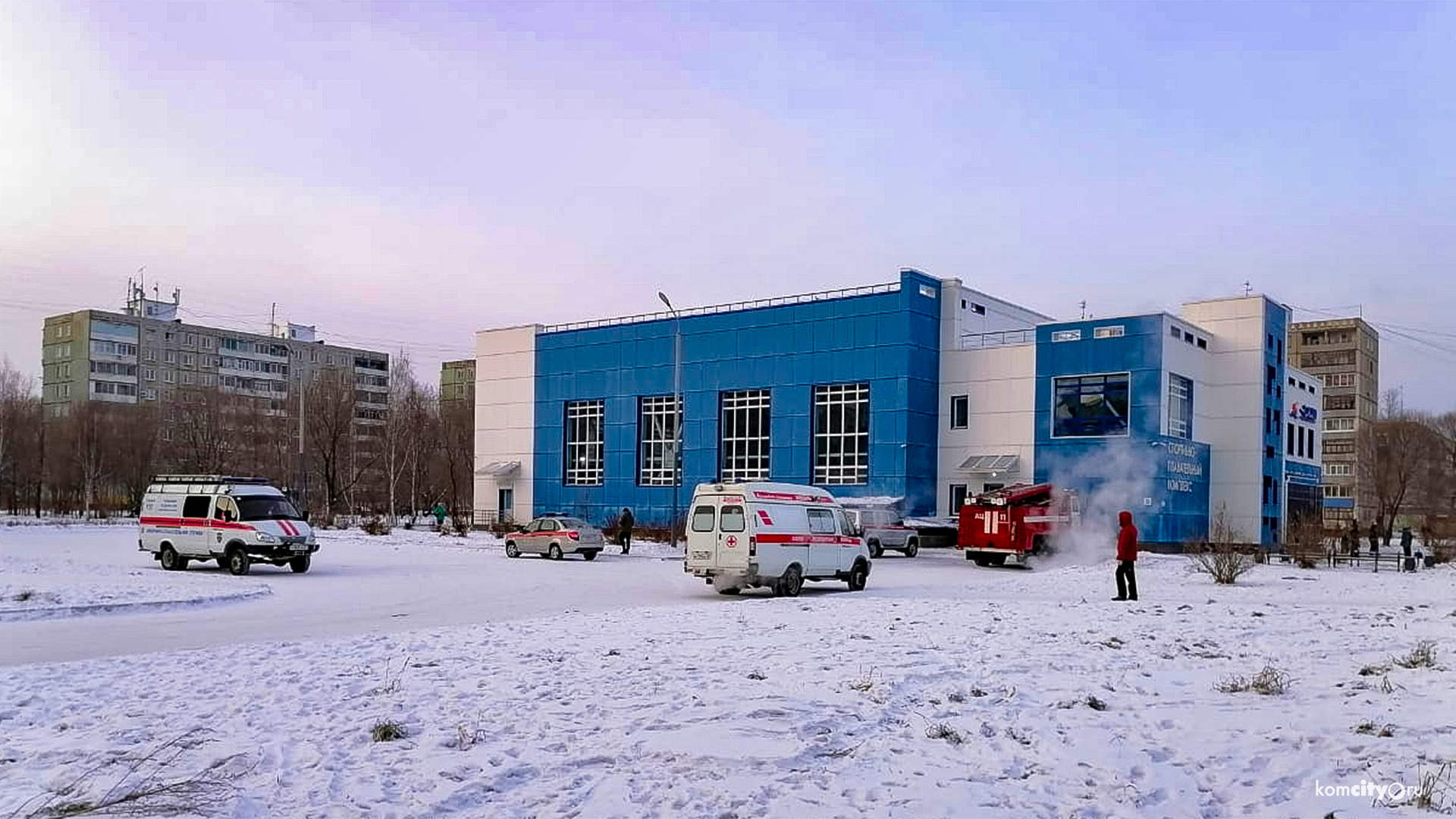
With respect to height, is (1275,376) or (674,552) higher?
(1275,376)

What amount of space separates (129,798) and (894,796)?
4708 millimetres

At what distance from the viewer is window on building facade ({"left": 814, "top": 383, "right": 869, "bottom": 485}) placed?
56.8 meters

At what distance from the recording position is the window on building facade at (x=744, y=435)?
6078cm

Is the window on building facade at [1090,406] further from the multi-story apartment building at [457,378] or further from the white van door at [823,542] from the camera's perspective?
the multi-story apartment building at [457,378]

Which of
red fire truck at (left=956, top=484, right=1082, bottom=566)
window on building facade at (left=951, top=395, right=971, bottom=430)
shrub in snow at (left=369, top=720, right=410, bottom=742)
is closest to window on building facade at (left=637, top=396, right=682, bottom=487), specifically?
window on building facade at (left=951, top=395, right=971, bottom=430)

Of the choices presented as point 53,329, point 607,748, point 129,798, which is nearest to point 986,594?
point 607,748

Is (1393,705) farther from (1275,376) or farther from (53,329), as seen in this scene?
(53,329)

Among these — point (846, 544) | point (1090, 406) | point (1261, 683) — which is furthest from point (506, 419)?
point (1261, 683)

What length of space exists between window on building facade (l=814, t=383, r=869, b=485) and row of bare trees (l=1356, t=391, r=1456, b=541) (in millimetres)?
49981

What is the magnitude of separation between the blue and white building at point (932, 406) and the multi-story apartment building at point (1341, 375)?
7329 centimetres

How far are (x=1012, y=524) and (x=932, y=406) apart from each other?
2151 cm

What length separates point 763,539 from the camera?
2256 centimetres

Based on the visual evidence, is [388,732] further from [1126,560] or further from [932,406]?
[932,406]

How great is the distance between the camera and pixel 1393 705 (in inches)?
370
